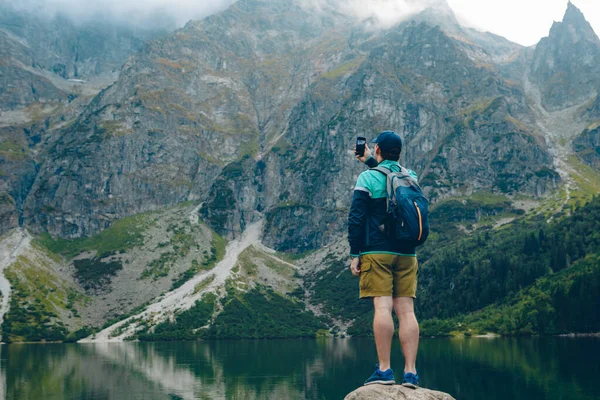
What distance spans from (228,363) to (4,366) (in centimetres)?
4657

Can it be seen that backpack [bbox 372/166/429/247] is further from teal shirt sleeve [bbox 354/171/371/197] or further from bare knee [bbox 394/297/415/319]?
bare knee [bbox 394/297/415/319]

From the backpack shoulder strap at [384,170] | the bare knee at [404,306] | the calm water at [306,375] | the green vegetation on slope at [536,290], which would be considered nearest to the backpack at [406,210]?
the backpack shoulder strap at [384,170]

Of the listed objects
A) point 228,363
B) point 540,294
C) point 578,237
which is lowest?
point 228,363

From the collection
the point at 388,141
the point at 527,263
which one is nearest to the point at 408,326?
the point at 388,141

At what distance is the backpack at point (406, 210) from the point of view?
34.7ft

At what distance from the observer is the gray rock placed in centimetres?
1065

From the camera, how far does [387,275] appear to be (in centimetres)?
1091

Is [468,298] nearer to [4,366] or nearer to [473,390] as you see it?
[473,390]

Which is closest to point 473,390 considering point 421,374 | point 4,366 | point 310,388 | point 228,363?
point 421,374

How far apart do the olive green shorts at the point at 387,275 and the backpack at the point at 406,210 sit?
46 centimetres

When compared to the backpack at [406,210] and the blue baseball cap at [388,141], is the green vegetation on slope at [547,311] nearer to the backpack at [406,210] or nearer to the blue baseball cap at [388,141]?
the blue baseball cap at [388,141]

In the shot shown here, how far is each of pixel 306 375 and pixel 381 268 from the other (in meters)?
89.2

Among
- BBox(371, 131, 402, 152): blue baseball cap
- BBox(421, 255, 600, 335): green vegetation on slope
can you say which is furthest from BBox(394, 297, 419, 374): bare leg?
BBox(421, 255, 600, 335): green vegetation on slope

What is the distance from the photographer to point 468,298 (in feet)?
632
